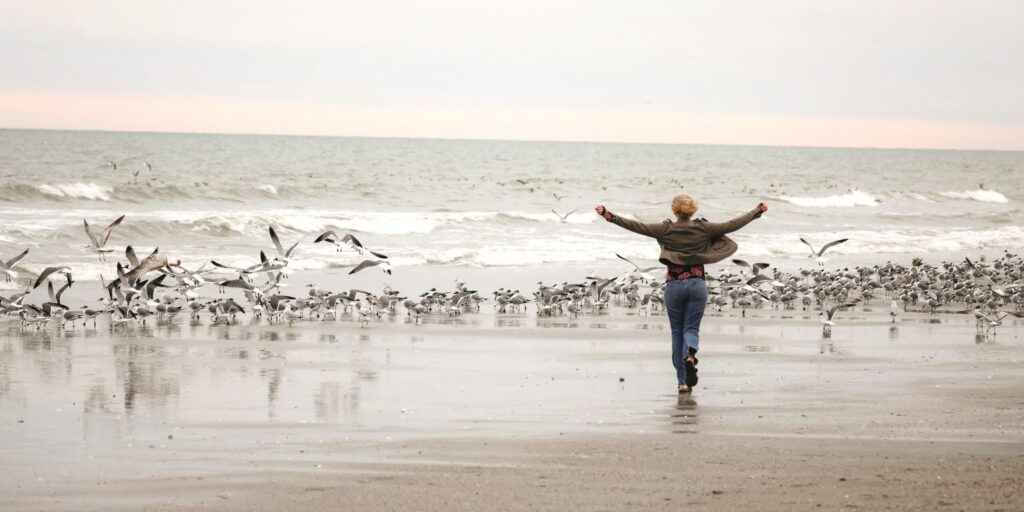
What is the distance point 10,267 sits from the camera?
62.8ft

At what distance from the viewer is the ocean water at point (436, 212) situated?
91.7 feet

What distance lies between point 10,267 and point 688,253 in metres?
13.0

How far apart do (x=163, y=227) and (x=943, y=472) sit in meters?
26.0

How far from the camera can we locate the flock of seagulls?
15.9m

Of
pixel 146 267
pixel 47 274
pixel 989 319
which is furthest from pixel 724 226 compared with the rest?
pixel 47 274

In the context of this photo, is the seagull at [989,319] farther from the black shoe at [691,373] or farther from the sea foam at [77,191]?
the sea foam at [77,191]

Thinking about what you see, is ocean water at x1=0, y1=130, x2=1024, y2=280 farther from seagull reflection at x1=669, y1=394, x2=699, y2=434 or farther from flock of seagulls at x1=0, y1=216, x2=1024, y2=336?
seagull reflection at x1=669, y1=394, x2=699, y2=434

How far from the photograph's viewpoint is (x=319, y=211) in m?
39.8

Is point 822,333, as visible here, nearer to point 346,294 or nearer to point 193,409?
point 346,294

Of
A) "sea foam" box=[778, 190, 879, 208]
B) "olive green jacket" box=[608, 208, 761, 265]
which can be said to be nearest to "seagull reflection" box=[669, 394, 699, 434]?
"olive green jacket" box=[608, 208, 761, 265]

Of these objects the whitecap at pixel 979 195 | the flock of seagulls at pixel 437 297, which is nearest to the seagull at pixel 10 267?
the flock of seagulls at pixel 437 297

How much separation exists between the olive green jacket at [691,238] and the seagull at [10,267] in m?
11.6

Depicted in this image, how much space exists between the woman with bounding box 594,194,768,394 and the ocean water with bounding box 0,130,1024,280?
46.6ft

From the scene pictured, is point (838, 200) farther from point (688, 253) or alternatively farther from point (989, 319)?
point (688, 253)
